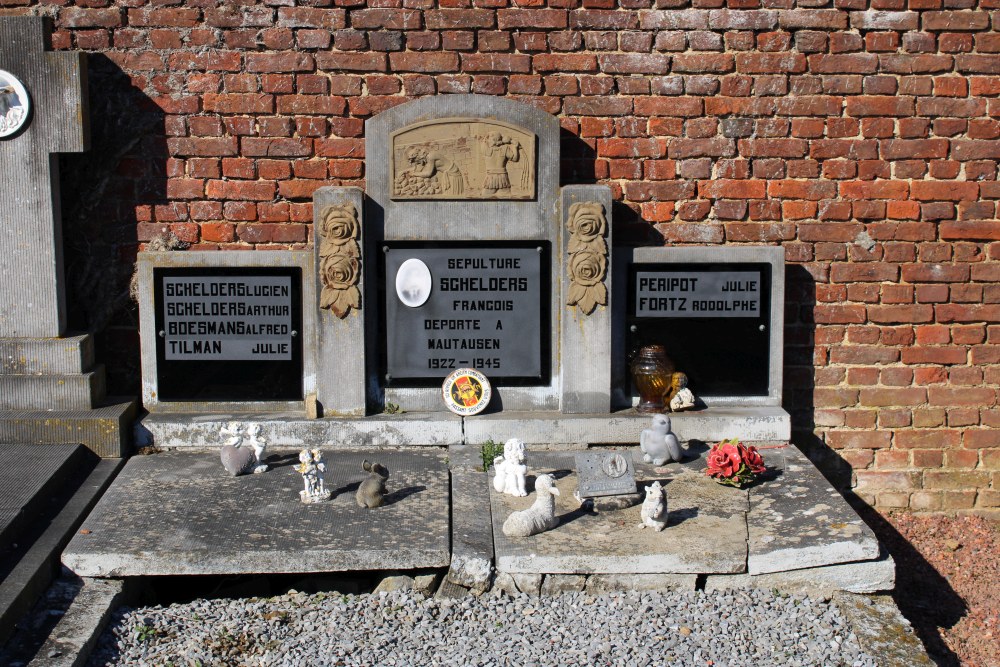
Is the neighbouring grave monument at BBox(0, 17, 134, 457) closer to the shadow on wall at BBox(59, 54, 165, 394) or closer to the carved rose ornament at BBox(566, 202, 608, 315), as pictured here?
the shadow on wall at BBox(59, 54, 165, 394)

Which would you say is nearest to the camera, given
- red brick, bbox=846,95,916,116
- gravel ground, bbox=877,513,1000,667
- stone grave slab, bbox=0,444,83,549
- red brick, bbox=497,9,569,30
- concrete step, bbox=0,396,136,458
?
stone grave slab, bbox=0,444,83,549

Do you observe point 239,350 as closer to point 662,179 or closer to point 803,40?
point 662,179

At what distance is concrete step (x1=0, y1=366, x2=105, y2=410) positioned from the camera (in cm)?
559

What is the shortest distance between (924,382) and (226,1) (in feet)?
15.4

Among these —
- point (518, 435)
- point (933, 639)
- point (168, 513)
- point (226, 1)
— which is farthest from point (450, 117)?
point (933, 639)

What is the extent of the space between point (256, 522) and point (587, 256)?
231cm

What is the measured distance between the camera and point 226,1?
583cm

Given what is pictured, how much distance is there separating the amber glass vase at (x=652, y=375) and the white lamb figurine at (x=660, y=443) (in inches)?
17.8

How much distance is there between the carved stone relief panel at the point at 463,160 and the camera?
18.8 ft

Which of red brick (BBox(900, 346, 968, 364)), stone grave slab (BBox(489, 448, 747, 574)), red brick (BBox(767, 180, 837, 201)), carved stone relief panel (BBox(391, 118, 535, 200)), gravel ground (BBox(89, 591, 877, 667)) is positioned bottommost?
gravel ground (BBox(89, 591, 877, 667))

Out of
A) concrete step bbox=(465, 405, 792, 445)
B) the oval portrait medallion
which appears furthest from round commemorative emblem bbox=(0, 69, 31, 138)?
the oval portrait medallion

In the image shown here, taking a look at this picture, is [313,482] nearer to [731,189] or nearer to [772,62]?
[731,189]

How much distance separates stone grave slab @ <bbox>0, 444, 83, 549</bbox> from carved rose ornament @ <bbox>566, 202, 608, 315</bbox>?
2.78m

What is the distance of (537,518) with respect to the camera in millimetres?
4543
